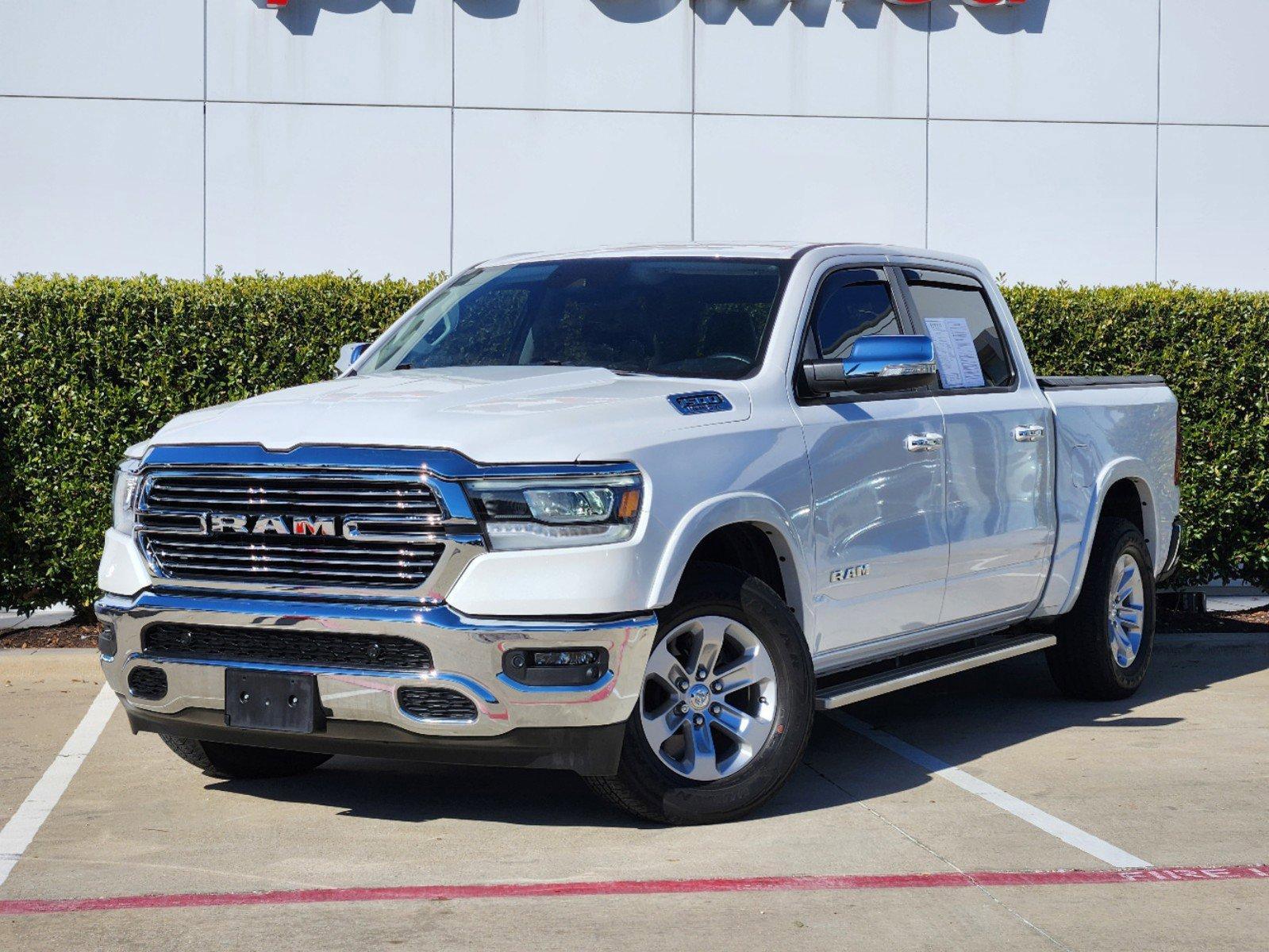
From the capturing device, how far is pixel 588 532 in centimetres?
525

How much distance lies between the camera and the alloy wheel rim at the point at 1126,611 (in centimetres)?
834

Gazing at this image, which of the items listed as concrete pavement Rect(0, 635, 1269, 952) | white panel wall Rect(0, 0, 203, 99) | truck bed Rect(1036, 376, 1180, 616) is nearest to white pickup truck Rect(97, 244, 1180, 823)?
concrete pavement Rect(0, 635, 1269, 952)

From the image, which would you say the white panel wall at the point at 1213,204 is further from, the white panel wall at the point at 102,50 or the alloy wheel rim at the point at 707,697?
the alloy wheel rim at the point at 707,697

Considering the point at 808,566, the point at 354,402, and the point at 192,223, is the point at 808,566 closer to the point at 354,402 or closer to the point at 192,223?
the point at 354,402

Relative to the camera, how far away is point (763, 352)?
624cm

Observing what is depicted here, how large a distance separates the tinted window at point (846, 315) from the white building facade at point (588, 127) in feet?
20.6

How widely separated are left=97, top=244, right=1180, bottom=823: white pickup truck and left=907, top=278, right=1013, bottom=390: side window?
2.4 inches

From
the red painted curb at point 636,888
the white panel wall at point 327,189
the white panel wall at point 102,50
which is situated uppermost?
the white panel wall at point 102,50

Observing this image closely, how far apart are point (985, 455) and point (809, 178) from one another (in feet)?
21.6

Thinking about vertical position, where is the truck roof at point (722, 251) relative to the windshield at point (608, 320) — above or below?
above

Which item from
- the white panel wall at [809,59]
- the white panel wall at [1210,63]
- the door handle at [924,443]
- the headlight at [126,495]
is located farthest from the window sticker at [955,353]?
the white panel wall at [1210,63]

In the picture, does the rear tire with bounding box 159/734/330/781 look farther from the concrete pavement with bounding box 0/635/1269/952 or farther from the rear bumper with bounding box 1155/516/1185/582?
the rear bumper with bounding box 1155/516/1185/582

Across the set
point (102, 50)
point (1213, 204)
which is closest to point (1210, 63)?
point (1213, 204)

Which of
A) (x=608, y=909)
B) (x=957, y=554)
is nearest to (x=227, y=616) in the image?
(x=608, y=909)
